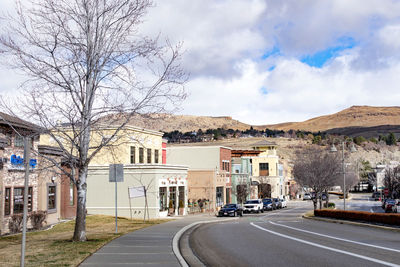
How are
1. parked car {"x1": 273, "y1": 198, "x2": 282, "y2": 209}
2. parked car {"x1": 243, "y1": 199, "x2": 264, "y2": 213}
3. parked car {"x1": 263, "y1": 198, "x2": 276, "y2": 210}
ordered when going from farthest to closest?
1. parked car {"x1": 273, "y1": 198, "x2": 282, "y2": 209}
2. parked car {"x1": 263, "y1": 198, "x2": 276, "y2": 210}
3. parked car {"x1": 243, "y1": 199, "x2": 264, "y2": 213}

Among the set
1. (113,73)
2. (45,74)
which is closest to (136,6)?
Result: (113,73)

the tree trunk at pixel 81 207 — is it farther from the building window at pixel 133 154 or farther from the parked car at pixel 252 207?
the parked car at pixel 252 207

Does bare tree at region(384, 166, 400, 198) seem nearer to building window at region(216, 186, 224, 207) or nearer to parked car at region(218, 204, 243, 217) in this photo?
building window at region(216, 186, 224, 207)

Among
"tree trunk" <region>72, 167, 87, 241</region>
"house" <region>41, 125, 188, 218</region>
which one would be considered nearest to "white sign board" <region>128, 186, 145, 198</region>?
"house" <region>41, 125, 188, 218</region>

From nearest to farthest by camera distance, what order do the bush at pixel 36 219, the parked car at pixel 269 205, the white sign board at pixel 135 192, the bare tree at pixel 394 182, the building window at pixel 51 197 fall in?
the bush at pixel 36 219, the building window at pixel 51 197, the white sign board at pixel 135 192, the parked car at pixel 269 205, the bare tree at pixel 394 182

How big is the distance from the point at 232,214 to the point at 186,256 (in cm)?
2941

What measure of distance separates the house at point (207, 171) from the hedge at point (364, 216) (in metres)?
17.8

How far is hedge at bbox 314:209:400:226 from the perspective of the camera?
87.5 feet

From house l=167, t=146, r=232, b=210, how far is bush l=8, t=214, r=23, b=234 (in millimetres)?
30840

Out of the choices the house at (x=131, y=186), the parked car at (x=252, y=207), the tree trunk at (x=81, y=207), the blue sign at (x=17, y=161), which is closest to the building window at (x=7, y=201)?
the blue sign at (x=17, y=161)

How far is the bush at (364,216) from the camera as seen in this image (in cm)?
2666

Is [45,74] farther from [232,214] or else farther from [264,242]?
[232,214]

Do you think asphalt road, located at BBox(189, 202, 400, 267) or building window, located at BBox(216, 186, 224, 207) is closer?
asphalt road, located at BBox(189, 202, 400, 267)

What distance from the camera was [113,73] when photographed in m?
18.4
